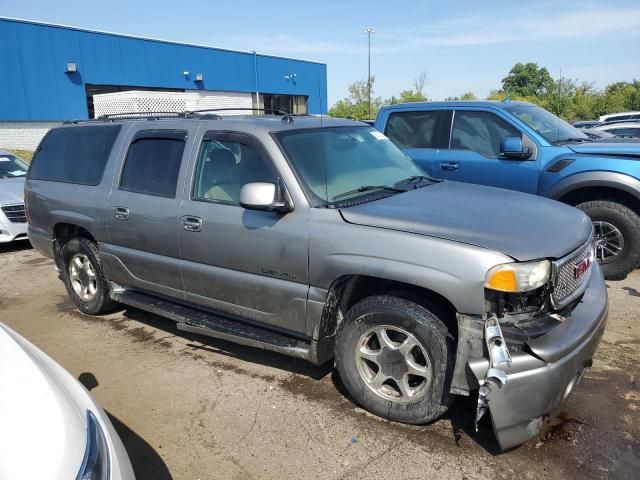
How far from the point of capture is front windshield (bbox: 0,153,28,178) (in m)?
9.32

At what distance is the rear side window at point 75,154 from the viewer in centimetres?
475

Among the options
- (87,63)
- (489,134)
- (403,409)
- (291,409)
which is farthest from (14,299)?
(87,63)

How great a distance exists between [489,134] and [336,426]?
4344mm

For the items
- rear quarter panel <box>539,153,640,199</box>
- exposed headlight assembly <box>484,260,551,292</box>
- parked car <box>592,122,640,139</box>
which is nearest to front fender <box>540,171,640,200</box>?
rear quarter panel <box>539,153,640,199</box>

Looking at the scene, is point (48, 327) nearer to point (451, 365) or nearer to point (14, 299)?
point (14, 299)

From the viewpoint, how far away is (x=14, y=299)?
19.7 feet

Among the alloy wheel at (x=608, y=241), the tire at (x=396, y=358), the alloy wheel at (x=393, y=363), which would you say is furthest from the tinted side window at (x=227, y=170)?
the alloy wheel at (x=608, y=241)

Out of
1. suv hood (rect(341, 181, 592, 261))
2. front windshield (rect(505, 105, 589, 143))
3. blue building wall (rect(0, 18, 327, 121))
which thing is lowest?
suv hood (rect(341, 181, 592, 261))

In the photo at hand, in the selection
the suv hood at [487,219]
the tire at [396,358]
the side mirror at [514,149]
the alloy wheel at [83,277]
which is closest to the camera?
the suv hood at [487,219]

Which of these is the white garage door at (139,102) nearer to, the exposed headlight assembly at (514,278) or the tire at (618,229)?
the tire at (618,229)

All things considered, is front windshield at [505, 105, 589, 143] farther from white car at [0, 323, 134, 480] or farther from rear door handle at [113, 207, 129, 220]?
white car at [0, 323, 134, 480]

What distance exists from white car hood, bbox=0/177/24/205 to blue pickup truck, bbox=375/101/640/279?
5891mm

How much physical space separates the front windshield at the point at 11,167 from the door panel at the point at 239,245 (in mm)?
7139

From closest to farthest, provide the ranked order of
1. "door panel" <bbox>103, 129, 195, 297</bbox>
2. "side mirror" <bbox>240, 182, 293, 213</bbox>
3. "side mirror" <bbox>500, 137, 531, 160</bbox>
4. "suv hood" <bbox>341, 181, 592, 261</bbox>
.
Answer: "suv hood" <bbox>341, 181, 592, 261</bbox> → "side mirror" <bbox>240, 182, 293, 213</bbox> → "door panel" <bbox>103, 129, 195, 297</bbox> → "side mirror" <bbox>500, 137, 531, 160</bbox>
